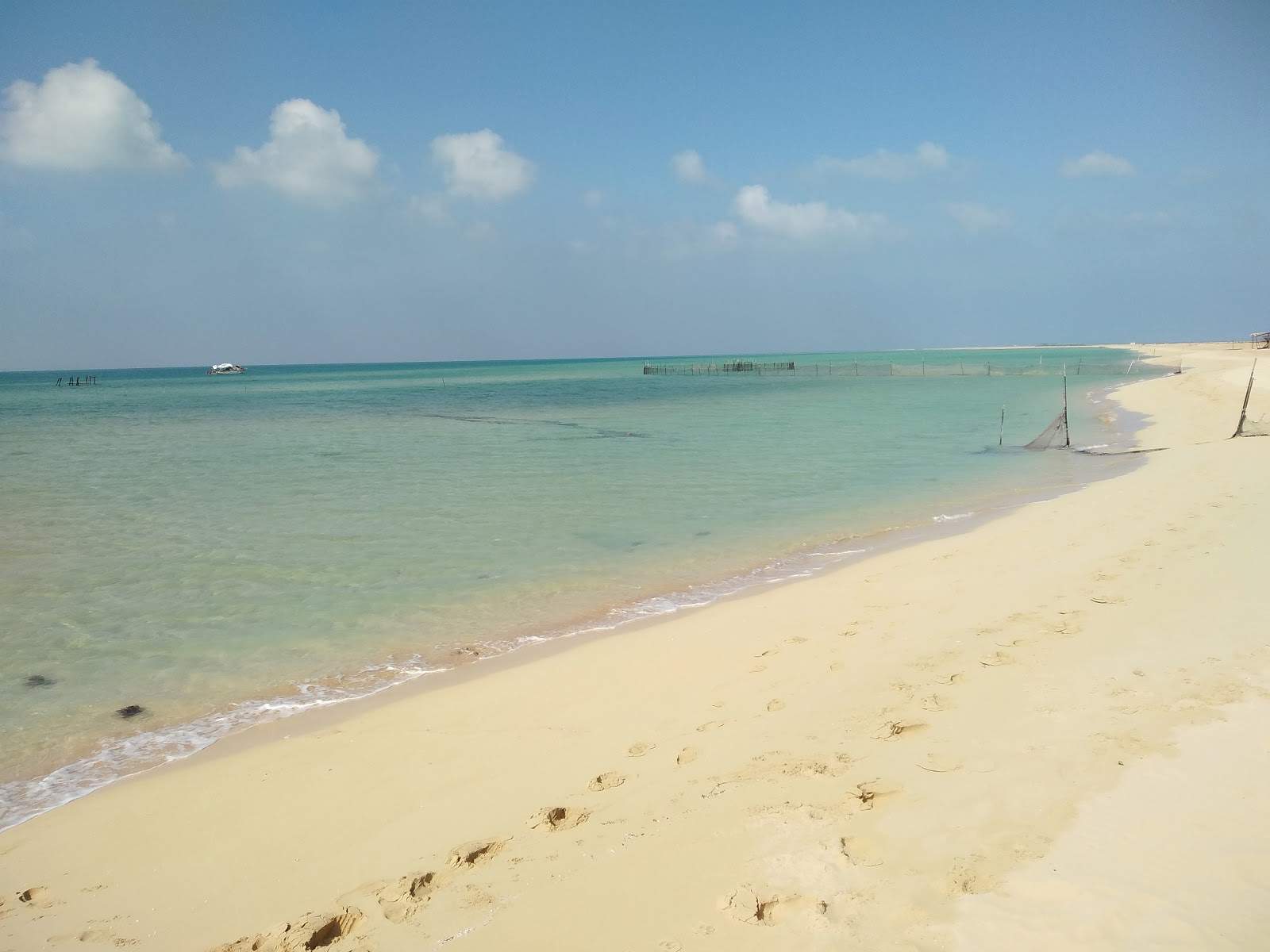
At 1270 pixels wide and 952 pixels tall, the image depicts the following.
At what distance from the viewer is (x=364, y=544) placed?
9867 millimetres

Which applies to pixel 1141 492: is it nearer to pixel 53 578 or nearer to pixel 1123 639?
pixel 1123 639

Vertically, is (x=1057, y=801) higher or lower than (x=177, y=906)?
higher

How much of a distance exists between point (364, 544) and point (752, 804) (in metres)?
7.83

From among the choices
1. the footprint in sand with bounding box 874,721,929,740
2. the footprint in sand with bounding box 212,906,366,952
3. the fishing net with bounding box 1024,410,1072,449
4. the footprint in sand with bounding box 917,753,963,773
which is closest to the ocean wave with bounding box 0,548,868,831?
the footprint in sand with bounding box 212,906,366,952

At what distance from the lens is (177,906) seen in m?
3.16

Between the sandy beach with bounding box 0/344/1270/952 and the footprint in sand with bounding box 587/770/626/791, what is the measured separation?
0.02 metres

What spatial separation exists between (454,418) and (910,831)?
30945mm

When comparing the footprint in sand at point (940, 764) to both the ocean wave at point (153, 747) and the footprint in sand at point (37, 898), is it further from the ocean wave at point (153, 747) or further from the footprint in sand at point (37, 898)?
the footprint in sand at point (37, 898)

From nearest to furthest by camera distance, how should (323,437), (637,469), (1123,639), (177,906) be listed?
(177,906), (1123,639), (637,469), (323,437)

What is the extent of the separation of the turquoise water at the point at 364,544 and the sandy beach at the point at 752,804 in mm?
949

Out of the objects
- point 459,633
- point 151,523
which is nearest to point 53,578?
point 151,523

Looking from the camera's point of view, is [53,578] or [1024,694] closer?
[1024,694]

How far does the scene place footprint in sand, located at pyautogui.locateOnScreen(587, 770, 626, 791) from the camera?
3709 mm

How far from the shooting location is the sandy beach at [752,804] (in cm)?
258
